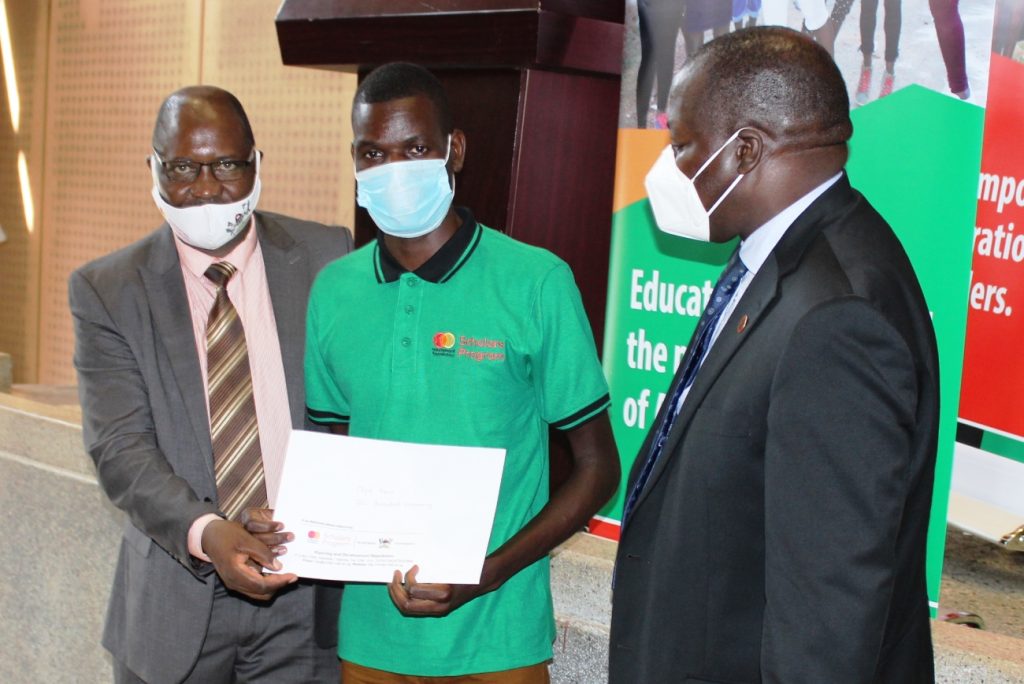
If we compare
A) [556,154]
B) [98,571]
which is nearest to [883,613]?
[556,154]

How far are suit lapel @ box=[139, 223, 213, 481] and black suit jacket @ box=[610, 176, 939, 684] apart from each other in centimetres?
90

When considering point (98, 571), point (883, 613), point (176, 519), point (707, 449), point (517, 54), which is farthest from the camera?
point (98, 571)

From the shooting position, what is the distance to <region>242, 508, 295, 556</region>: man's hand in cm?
175

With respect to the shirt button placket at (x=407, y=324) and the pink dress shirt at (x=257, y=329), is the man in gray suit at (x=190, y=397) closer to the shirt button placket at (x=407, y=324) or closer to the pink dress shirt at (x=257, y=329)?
the pink dress shirt at (x=257, y=329)

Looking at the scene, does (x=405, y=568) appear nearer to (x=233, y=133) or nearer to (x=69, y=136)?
(x=233, y=133)

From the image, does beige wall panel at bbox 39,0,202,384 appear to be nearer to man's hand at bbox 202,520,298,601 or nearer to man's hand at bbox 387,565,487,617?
man's hand at bbox 202,520,298,601

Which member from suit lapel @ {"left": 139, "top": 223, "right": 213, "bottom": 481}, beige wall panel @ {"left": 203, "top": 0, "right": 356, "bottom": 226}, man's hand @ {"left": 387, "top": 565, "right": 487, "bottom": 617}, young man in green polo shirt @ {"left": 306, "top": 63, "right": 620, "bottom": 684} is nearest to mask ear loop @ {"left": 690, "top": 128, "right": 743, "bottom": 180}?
young man in green polo shirt @ {"left": 306, "top": 63, "right": 620, "bottom": 684}

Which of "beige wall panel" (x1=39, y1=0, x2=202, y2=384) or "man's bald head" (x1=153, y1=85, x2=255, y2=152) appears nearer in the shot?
"man's bald head" (x1=153, y1=85, x2=255, y2=152)

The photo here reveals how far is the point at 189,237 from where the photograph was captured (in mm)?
2070

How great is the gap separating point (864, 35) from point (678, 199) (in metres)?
0.81

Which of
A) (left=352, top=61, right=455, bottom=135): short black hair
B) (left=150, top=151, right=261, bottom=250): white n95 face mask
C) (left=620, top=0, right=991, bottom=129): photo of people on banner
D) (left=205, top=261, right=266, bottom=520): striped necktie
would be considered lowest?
(left=205, top=261, right=266, bottom=520): striped necktie

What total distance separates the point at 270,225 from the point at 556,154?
30.7 inches

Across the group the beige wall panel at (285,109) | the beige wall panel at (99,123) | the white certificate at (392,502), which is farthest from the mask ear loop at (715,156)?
the beige wall panel at (99,123)

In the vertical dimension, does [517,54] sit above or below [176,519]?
above
